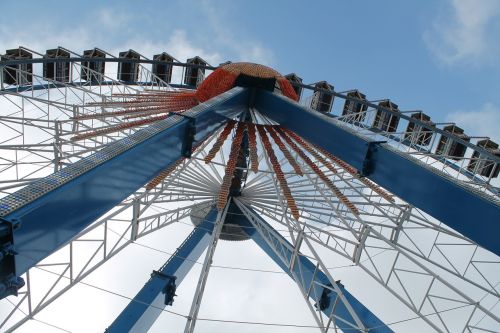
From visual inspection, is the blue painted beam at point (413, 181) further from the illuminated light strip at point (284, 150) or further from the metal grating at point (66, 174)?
the metal grating at point (66, 174)

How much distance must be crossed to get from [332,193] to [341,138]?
357 cm

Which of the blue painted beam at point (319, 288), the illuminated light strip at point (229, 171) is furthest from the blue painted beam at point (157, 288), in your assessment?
the blue painted beam at point (319, 288)

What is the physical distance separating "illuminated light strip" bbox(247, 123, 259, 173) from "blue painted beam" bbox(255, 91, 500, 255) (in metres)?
2.96

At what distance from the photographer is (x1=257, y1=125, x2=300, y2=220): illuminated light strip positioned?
14156 millimetres

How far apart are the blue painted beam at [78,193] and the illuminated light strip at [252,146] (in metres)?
6.52

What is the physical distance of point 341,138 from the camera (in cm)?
1234

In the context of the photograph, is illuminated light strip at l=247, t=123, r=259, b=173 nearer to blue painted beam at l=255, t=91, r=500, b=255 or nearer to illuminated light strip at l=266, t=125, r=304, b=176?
illuminated light strip at l=266, t=125, r=304, b=176

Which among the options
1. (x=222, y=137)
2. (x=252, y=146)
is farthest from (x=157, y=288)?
(x=222, y=137)

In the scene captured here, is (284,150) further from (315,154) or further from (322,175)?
(322,175)

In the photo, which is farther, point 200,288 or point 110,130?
point 110,130

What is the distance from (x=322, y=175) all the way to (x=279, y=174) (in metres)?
1.47

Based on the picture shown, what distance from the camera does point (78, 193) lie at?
6.64m

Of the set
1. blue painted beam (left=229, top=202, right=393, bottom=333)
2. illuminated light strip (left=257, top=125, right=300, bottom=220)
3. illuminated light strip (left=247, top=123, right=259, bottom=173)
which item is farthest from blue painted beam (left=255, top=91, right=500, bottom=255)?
blue painted beam (left=229, top=202, right=393, bottom=333)

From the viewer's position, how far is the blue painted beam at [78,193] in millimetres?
5633
